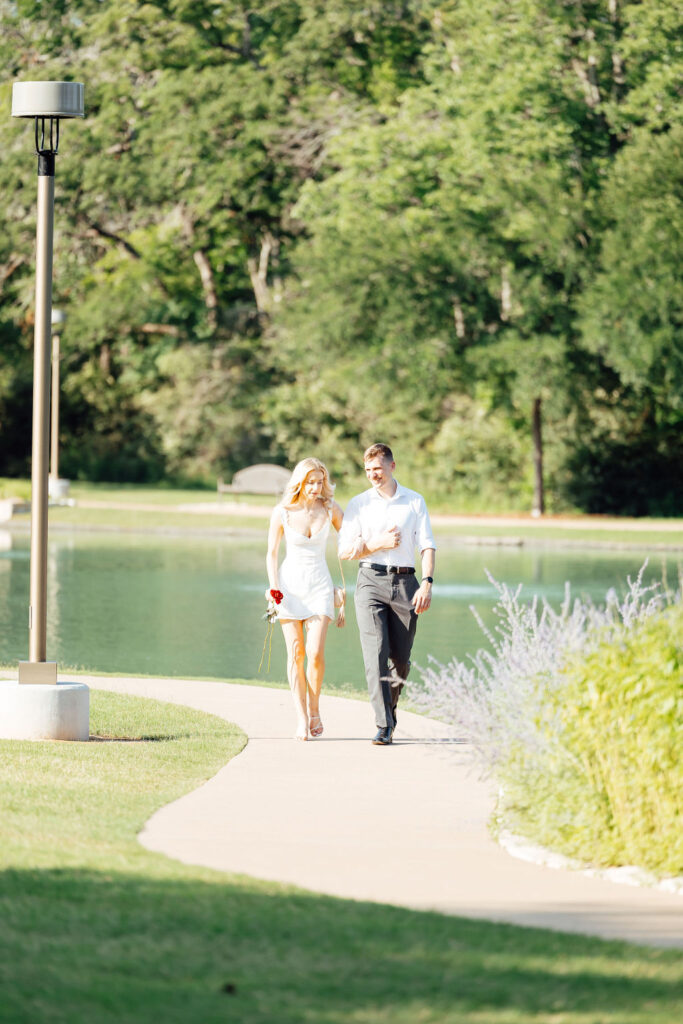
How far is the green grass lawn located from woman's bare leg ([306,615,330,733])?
131 inches

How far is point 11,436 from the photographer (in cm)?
5144

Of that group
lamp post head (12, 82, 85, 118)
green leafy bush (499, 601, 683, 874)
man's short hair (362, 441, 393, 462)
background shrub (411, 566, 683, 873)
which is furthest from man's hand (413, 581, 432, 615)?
lamp post head (12, 82, 85, 118)

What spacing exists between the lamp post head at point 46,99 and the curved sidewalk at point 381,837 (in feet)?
13.4

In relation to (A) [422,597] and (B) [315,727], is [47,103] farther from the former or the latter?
(B) [315,727]

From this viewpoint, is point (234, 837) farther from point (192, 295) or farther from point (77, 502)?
point (192, 295)

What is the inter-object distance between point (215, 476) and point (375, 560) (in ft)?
133

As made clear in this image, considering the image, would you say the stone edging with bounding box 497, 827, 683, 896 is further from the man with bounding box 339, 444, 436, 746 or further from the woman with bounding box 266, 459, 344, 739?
the woman with bounding box 266, 459, 344, 739

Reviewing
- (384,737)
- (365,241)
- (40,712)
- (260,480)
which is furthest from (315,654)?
(260,480)

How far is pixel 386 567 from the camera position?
9758 millimetres

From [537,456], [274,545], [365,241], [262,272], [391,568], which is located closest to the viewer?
[391,568]

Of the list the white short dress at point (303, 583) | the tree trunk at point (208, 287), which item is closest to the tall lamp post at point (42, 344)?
the white short dress at point (303, 583)

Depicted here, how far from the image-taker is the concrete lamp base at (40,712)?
926cm

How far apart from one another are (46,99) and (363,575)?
356 cm

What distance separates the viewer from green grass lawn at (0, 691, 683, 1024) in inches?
169
